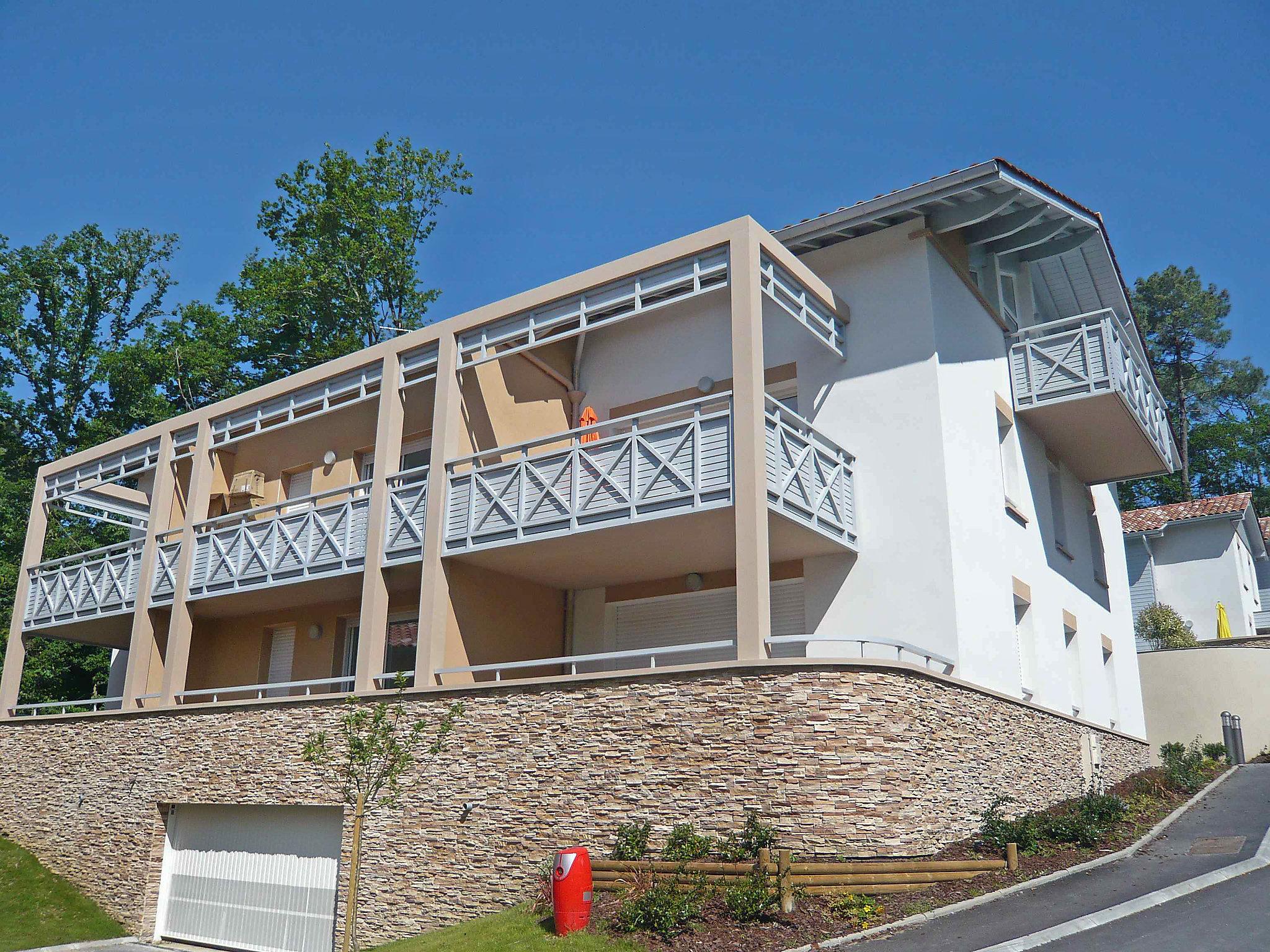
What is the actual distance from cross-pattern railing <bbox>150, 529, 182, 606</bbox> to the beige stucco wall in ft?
68.4

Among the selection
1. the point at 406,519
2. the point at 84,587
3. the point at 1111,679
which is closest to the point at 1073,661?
the point at 1111,679

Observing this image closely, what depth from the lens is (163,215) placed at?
132ft

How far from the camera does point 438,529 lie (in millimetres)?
16094

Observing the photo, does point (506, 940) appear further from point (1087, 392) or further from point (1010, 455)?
point (1087, 392)

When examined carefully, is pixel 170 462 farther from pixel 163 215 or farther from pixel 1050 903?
pixel 163 215

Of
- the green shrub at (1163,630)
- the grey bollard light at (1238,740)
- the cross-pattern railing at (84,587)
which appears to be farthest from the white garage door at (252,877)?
the green shrub at (1163,630)

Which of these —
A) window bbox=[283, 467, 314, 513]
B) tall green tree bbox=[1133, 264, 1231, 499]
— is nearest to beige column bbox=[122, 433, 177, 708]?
window bbox=[283, 467, 314, 513]

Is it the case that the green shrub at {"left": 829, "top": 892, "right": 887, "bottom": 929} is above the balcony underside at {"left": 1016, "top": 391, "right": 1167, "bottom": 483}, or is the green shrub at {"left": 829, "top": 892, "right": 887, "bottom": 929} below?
below

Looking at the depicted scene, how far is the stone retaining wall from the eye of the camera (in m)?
11.6

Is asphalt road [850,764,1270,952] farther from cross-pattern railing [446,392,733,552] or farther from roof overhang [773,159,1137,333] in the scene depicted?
roof overhang [773,159,1137,333]

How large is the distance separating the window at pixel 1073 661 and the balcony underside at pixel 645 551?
6.13 metres

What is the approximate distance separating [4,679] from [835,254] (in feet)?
61.4

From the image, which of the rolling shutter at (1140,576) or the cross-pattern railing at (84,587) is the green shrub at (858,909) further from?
the rolling shutter at (1140,576)

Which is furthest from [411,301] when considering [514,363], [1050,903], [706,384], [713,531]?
[1050,903]
